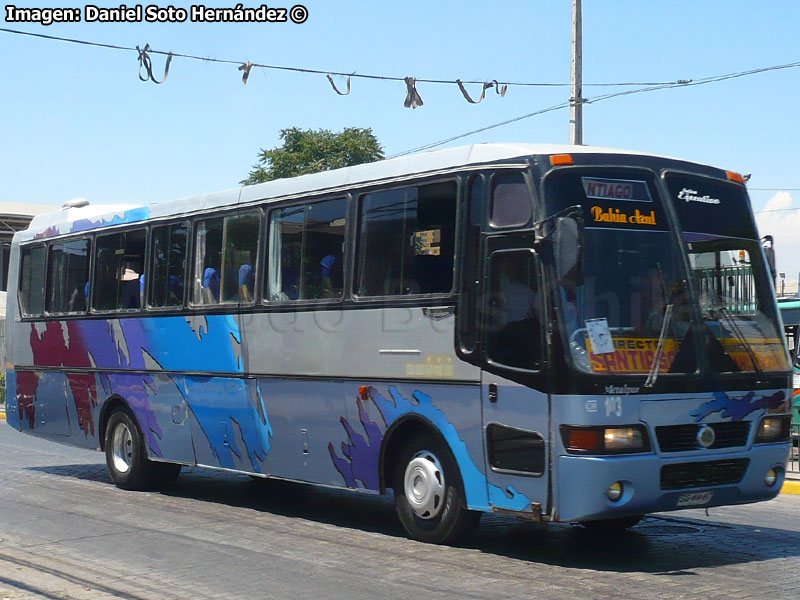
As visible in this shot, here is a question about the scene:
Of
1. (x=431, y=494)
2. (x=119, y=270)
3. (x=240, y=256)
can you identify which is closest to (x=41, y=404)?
(x=119, y=270)

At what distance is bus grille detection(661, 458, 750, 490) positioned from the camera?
8.88 m

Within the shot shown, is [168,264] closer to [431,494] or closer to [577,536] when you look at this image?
[431,494]

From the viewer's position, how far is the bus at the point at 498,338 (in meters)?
8.78

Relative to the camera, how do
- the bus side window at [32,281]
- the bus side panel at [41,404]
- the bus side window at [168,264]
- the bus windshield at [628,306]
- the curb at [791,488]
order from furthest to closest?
1. the bus side window at [32,281]
2. the bus side panel at [41,404]
3. the curb at [791,488]
4. the bus side window at [168,264]
5. the bus windshield at [628,306]

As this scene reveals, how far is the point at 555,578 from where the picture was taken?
336 inches

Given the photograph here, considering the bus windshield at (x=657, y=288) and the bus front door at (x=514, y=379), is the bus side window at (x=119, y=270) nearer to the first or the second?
the bus front door at (x=514, y=379)

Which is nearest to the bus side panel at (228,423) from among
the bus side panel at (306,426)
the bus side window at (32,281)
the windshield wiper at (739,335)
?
the bus side panel at (306,426)

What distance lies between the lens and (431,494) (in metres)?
10.0

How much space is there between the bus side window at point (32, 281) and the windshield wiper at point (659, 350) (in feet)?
33.4

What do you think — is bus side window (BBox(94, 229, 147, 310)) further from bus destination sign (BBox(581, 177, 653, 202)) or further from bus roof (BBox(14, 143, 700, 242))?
bus destination sign (BBox(581, 177, 653, 202))

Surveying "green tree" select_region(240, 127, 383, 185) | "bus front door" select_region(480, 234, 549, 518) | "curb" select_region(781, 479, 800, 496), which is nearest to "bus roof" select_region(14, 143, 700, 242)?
"bus front door" select_region(480, 234, 549, 518)

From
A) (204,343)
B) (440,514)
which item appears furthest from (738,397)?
(204,343)

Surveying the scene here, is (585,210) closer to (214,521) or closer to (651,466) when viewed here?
(651,466)

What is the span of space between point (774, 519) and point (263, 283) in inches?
223
